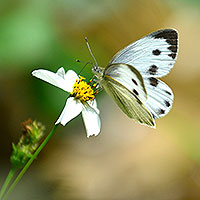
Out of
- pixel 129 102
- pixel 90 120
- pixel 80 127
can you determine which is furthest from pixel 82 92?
pixel 80 127

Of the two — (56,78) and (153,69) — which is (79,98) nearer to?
(56,78)

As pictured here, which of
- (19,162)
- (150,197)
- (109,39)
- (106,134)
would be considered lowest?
(150,197)

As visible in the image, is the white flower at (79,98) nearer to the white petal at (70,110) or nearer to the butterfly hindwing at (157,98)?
the white petal at (70,110)

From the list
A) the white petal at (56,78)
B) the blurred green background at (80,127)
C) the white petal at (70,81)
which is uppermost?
the white petal at (56,78)

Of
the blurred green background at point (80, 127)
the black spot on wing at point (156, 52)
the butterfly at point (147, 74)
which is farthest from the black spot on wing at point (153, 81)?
the blurred green background at point (80, 127)

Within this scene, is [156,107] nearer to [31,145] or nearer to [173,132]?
[31,145]

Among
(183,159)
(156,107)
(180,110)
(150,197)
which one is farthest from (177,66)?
(156,107)

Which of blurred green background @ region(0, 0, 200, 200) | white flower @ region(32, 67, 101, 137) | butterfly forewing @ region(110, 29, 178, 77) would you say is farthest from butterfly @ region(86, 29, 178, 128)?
blurred green background @ region(0, 0, 200, 200)
